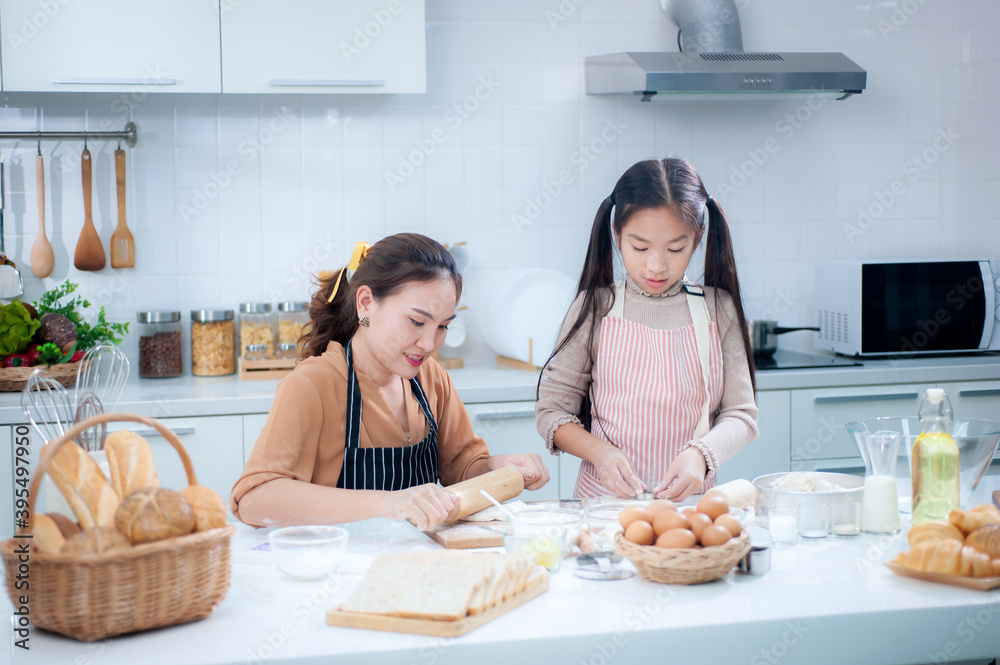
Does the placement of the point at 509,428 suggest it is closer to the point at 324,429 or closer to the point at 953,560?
the point at 324,429

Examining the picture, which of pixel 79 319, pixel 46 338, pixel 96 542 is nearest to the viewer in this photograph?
pixel 96 542

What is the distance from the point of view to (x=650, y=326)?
2002mm

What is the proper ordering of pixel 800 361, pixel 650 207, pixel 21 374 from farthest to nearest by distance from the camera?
pixel 800 361, pixel 21 374, pixel 650 207

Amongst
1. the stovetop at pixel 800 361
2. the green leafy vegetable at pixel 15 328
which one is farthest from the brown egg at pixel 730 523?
the green leafy vegetable at pixel 15 328

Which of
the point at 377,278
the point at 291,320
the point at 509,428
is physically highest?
the point at 377,278

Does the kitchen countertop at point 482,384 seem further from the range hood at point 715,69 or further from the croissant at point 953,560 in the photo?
the croissant at point 953,560

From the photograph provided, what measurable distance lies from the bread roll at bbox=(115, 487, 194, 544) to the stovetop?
2160mm

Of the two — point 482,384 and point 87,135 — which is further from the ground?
point 87,135

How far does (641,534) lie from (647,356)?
30.7 inches

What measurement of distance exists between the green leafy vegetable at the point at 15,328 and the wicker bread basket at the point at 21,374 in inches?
2.4

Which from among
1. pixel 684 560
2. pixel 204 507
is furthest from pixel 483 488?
pixel 204 507

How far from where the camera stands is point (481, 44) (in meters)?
3.21

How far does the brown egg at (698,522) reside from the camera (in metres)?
1.24

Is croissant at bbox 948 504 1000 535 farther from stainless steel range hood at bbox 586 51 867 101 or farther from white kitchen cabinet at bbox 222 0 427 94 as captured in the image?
white kitchen cabinet at bbox 222 0 427 94
